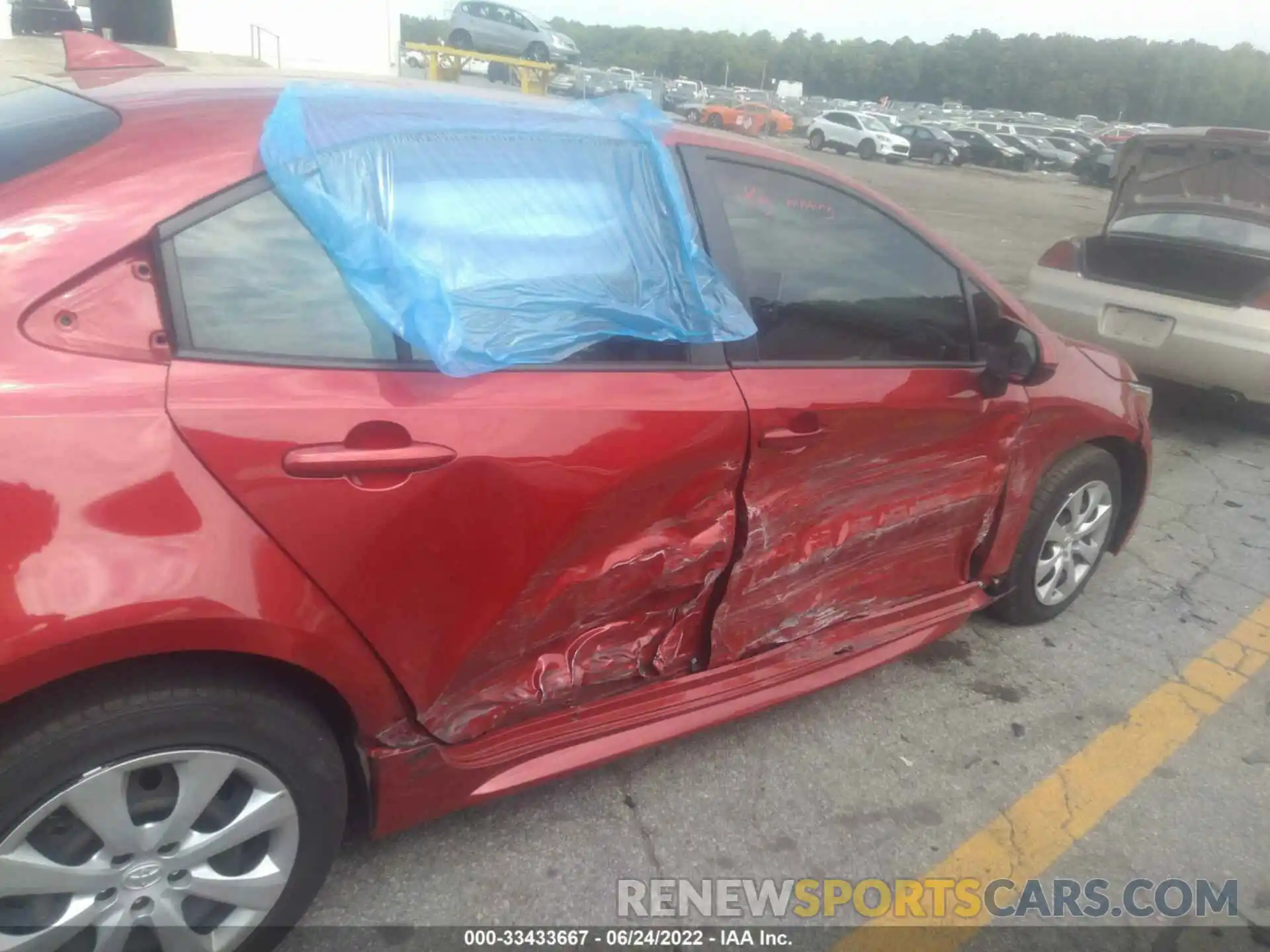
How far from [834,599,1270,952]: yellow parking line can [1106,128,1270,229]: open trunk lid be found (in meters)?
3.29

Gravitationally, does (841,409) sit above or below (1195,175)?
below

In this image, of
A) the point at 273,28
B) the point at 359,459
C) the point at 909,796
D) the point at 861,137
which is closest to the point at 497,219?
the point at 359,459

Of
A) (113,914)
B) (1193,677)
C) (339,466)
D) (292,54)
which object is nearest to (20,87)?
(339,466)

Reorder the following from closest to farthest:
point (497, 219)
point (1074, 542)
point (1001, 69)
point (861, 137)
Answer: point (497, 219), point (1074, 542), point (861, 137), point (1001, 69)

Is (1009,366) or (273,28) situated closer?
(1009,366)

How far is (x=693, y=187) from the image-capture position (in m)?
2.14

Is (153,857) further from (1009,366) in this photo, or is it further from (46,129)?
(1009,366)

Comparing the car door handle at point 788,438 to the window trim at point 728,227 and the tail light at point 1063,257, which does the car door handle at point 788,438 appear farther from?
the tail light at point 1063,257

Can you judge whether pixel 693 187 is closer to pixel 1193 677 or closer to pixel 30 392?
pixel 30 392

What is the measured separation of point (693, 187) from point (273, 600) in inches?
50.8

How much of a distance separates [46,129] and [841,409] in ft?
5.75

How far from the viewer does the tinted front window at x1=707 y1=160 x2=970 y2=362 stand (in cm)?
225

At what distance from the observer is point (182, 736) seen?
1.52 metres

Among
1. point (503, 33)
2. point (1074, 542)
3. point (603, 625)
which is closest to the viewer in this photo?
point (603, 625)
